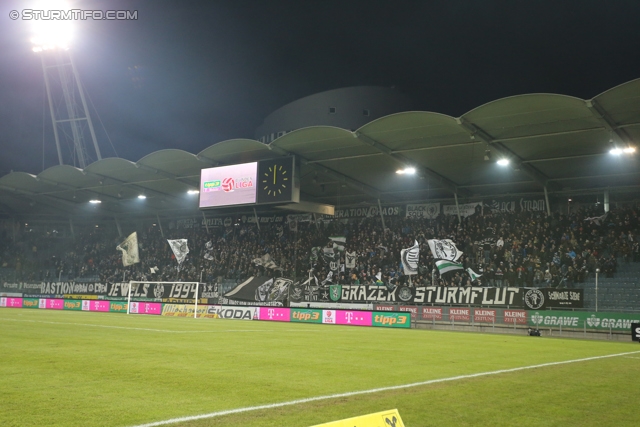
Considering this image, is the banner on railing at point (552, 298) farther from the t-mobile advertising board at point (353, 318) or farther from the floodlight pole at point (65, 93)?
the floodlight pole at point (65, 93)

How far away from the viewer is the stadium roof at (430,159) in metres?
26.3

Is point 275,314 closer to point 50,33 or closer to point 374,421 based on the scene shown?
point 50,33

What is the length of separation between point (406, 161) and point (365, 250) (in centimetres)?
833

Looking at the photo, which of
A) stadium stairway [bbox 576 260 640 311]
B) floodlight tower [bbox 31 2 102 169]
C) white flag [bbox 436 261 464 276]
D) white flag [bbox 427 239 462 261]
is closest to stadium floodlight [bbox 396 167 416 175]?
white flag [bbox 427 239 462 261]

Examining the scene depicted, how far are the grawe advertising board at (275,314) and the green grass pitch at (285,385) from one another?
62.4 feet

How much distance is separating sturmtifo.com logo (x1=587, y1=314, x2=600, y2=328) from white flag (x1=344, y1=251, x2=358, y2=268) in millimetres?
16576

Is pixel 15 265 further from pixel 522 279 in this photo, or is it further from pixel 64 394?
pixel 64 394

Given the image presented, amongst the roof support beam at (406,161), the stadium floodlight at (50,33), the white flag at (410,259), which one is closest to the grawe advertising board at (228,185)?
the roof support beam at (406,161)

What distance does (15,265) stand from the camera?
5584 centimetres

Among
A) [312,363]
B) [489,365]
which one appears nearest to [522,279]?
[489,365]

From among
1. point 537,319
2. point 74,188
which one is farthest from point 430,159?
point 74,188

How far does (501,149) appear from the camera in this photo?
3095cm

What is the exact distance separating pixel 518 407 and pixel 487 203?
116 feet

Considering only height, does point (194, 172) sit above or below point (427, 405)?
above
